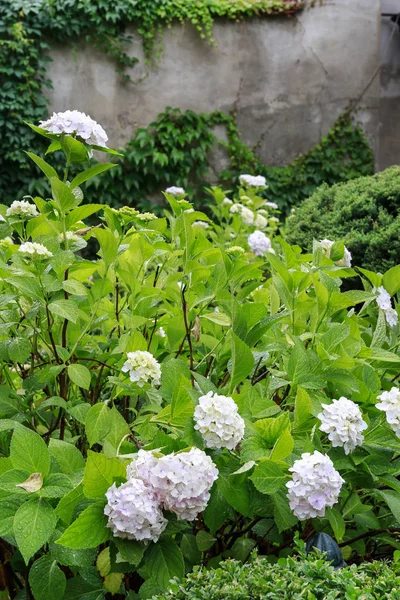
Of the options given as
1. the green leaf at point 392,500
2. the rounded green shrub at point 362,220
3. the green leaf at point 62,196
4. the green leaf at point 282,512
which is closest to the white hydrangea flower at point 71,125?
the green leaf at point 62,196

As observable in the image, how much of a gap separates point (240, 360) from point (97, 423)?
313 millimetres

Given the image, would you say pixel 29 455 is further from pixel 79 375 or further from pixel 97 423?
pixel 79 375

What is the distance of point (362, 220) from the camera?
3.31 metres

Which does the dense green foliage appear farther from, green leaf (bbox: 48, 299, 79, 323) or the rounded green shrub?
the rounded green shrub

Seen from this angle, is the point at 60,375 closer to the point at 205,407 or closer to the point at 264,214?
the point at 205,407

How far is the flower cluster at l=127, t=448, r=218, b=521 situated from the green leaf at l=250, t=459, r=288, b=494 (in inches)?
4.6

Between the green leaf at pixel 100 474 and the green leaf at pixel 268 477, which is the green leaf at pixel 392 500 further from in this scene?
the green leaf at pixel 100 474

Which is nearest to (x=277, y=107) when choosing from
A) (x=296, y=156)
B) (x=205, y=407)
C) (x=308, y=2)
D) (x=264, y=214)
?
(x=296, y=156)

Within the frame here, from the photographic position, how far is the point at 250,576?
110cm

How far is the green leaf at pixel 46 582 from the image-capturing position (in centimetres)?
127

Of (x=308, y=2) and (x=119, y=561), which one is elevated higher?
(x=308, y=2)

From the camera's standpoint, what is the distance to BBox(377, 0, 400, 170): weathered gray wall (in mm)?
7887

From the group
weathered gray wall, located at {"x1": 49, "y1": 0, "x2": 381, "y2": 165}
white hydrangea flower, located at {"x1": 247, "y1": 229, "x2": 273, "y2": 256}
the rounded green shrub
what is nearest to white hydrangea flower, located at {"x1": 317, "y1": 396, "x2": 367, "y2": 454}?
the rounded green shrub

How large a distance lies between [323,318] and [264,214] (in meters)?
2.84
